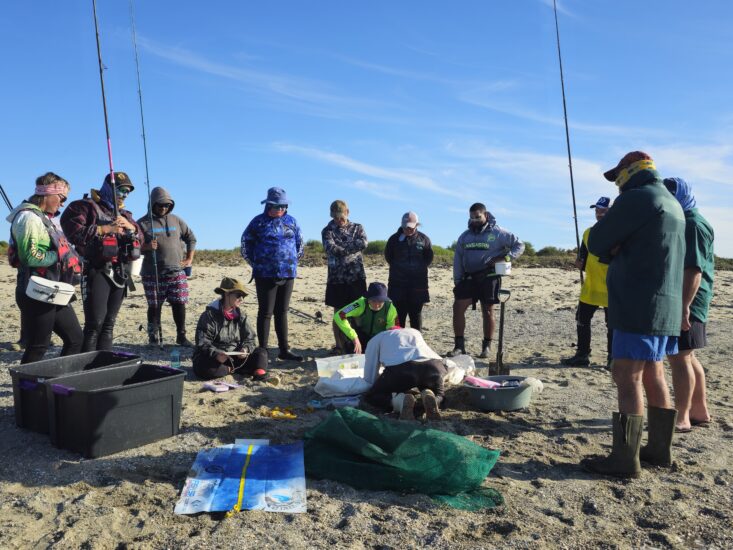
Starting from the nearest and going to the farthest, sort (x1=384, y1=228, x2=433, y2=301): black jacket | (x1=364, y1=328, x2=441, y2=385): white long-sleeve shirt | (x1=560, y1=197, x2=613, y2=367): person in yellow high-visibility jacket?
(x1=364, y1=328, x2=441, y2=385): white long-sleeve shirt, (x1=560, y1=197, x2=613, y2=367): person in yellow high-visibility jacket, (x1=384, y1=228, x2=433, y2=301): black jacket

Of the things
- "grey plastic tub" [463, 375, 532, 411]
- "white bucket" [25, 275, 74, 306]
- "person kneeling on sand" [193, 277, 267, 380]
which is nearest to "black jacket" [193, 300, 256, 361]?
"person kneeling on sand" [193, 277, 267, 380]

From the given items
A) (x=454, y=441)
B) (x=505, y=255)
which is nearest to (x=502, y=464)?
(x=454, y=441)

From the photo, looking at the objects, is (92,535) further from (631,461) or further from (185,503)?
(631,461)

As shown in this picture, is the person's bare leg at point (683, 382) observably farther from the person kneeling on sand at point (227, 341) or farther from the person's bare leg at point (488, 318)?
the person kneeling on sand at point (227, 341)

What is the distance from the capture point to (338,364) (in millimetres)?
5879

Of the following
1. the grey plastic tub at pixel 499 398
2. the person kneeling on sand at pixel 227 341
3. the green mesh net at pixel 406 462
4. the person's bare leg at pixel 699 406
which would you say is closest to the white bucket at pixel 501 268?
the grey plastic tub at pixel 499 398

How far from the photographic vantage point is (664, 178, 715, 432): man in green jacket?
402 centimetres

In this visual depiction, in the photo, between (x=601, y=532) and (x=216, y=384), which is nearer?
(x=601, y=532)

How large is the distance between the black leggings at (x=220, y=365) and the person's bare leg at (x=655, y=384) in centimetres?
340

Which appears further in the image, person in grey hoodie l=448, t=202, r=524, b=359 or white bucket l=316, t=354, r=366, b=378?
person in grey hoodie l=448, t=202, r=524, b=359

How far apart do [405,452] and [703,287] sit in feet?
8.16

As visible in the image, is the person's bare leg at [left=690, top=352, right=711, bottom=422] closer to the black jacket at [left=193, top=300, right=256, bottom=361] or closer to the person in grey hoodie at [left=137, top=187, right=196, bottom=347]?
the black jacket at [left=193, top=300, right=256, bottom=361]

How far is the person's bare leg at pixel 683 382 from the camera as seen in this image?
4.19 meters

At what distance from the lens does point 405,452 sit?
3332 mm
